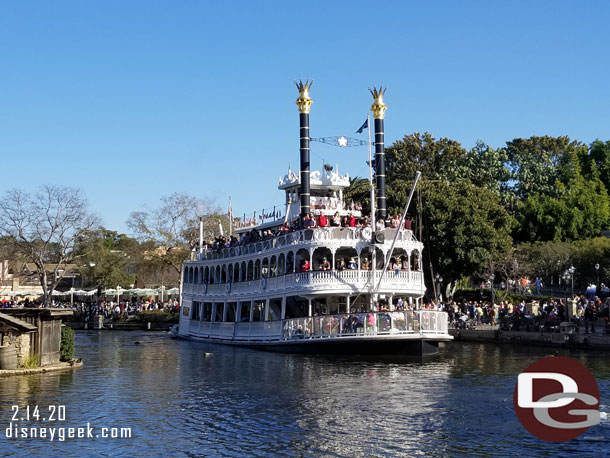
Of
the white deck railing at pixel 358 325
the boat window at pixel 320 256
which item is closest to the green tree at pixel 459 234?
the boat window at pixel 320 256

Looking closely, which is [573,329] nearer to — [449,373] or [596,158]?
[449,373]

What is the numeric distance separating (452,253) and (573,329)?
18.0 meters

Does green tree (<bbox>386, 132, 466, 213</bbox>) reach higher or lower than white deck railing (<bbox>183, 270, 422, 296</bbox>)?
higher

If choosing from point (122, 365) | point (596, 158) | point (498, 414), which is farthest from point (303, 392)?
point (596, 158)

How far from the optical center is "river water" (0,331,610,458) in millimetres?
15828

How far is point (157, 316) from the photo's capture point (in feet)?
216

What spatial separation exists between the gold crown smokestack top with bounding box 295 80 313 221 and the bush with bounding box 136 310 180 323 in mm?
26787

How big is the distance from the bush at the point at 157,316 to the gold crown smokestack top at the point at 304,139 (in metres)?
26.8

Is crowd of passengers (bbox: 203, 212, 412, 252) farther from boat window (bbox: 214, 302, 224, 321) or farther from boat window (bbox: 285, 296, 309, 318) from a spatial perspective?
boat window (bbox: 214, 302, 224, 321)

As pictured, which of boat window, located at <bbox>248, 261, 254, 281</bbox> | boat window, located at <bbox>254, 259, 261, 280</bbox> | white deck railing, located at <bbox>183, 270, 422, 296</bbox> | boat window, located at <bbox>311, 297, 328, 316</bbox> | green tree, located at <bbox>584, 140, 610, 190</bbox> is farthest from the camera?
green tree, located at <bbox>584, 140, 610, 190</bbox>

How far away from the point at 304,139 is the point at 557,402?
2637 cm

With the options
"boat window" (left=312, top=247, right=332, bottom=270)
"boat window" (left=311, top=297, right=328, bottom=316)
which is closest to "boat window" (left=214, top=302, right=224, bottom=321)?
"boat window" (left=311, top=297, right=328, bottom=316)

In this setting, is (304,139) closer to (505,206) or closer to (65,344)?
(65,344)

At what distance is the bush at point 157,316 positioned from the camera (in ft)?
212
